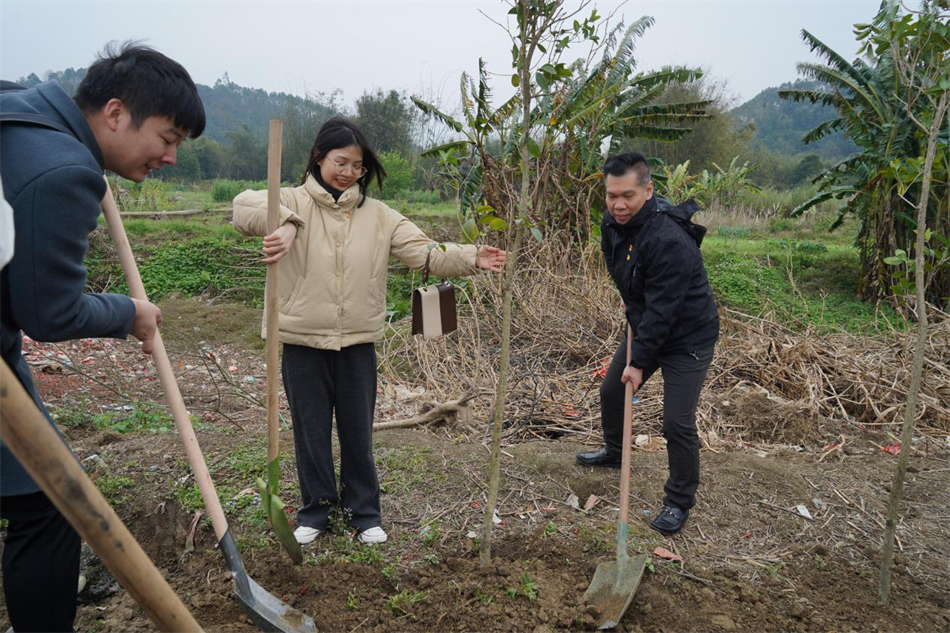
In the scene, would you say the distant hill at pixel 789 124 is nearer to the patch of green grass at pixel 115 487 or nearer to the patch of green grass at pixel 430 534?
the patch of green grass at pixel 430 534

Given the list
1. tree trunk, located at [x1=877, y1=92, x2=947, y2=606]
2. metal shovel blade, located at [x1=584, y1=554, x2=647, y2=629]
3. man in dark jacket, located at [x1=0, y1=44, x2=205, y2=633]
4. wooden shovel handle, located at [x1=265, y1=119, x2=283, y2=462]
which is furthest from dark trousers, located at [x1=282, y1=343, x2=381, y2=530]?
tree trunk, located at [x1=877, y1=92, x2=947, y2=606]

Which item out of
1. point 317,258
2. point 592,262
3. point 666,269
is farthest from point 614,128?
point 317,258

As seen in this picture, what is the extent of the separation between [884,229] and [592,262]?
7416mm

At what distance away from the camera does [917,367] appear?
2381 millimetres

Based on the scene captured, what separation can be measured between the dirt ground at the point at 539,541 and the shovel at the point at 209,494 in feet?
0.46

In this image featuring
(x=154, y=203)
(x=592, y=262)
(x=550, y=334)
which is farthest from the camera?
(x=154, y=203)

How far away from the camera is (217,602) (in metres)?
2.37

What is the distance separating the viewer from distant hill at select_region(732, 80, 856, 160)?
56.7 meters

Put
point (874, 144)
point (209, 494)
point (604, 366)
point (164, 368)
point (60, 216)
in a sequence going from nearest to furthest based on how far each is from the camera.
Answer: point (60, 216) < point (164, 368) < point (209, 494) < point (604, 366) < point (874, 144)

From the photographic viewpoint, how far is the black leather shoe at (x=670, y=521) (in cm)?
305

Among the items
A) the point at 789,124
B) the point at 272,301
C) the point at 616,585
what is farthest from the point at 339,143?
the point at 789,124

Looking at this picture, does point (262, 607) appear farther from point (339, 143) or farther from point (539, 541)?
point (339, 143)

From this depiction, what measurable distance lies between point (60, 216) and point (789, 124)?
72981mm

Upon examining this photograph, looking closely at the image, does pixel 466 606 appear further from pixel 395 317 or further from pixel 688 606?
pixel 395 317
